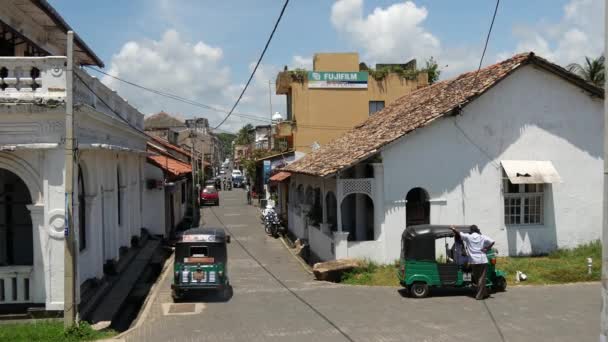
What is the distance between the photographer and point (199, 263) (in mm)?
13422

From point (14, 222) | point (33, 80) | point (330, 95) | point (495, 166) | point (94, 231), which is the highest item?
point (330, 95)

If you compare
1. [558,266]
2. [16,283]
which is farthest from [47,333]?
[558,266]

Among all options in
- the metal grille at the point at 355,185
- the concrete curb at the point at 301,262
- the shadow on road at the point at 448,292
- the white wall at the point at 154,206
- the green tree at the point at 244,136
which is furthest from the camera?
the green tree at the point at 244,136

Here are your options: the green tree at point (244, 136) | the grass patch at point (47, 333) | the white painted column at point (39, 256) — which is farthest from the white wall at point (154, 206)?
the green tree at point (244, 136)

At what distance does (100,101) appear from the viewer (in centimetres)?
1453

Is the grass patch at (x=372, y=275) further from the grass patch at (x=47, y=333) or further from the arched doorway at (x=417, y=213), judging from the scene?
the grass patch at (x=47, y=333)

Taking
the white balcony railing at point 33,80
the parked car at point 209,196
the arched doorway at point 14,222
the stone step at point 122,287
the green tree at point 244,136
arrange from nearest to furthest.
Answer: the white balcony railing at point 33,80 < the stone step at point 122,287 < the arched doorway at point 14,222 < the parked car at point 209,196 < the green tree at point 244,136

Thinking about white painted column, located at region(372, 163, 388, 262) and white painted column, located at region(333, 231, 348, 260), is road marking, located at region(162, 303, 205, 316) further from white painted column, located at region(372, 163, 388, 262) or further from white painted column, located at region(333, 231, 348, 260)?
white painted column, located at region(372, 163, 388, 262)

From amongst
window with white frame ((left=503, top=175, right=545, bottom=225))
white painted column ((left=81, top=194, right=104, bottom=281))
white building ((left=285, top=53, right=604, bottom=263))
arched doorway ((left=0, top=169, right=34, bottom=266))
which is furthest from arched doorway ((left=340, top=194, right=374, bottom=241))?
arched doorway ((left=0, top=169, right=34, bottom=266))

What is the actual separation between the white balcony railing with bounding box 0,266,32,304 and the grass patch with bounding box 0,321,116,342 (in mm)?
950

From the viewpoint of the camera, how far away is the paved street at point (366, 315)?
10.4 meters

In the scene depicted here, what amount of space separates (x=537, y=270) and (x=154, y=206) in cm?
1570

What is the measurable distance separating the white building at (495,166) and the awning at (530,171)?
30 millimetres

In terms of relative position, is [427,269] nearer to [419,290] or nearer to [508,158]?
[419,290]
